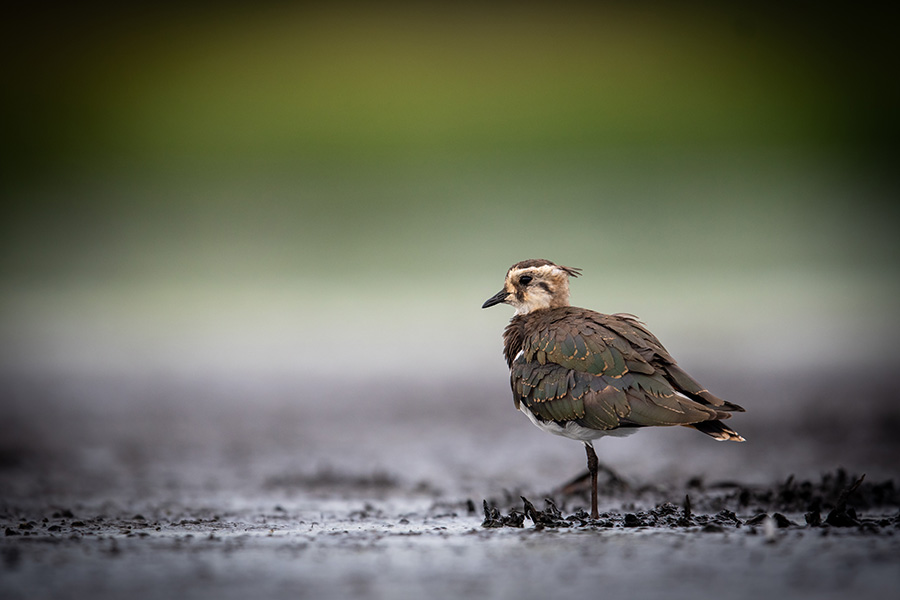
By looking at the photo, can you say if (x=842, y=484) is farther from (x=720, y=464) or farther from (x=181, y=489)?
(x=181, y=489)

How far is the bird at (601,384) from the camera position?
5785 mm

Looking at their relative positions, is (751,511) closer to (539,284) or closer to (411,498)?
(539,284)

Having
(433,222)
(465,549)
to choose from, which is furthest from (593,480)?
(433,222)

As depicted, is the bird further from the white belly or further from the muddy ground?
the muddy ground

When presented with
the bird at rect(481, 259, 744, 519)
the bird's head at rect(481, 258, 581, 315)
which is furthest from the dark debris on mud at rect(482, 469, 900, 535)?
the bird's head at rect(481, 258, 581, 315)

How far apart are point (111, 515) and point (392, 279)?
369 inches

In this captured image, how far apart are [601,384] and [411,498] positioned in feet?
5.71

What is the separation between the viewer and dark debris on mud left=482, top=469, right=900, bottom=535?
16.8ft

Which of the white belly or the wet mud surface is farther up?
the white belly

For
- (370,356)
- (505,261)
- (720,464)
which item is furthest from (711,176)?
(720,464)

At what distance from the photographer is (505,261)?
591 inches

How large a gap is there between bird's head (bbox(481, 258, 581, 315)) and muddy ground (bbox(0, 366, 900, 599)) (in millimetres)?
1277

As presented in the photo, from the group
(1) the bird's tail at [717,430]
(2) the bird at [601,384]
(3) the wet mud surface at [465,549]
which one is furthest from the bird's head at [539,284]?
(1) the bird's tail at [717,430]

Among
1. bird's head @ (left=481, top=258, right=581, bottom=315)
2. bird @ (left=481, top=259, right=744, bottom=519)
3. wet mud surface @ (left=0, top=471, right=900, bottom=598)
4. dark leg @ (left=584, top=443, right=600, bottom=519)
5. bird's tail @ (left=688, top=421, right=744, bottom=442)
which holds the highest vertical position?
bird's head @ (left=481, top=258, right=581, bottom=315)
